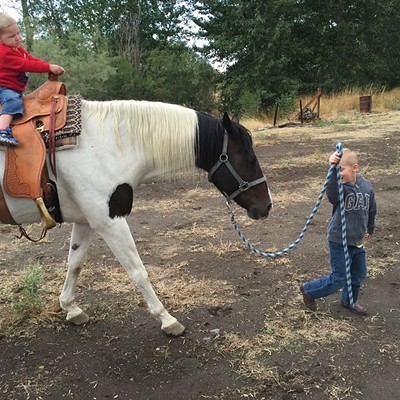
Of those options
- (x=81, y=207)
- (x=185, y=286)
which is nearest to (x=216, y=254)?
(x=185, y=286)

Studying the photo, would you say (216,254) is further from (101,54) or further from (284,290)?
(101,54)

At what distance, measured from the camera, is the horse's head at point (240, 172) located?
119 inches

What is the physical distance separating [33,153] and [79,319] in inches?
59.5

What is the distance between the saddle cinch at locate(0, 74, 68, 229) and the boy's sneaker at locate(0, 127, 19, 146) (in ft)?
0.10

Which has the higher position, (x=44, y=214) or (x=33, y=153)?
(x=33, y=153)

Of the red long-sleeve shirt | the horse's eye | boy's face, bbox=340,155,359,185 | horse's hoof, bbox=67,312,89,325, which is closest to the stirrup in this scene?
the red long-sleeve shirt

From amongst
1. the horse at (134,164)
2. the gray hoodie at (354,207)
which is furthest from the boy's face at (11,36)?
the gray hoodie at (354,207)

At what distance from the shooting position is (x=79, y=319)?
11.1 ft

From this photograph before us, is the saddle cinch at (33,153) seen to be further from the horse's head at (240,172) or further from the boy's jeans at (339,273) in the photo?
the boy's jeans at (339,273)

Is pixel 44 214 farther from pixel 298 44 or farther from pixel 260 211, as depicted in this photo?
pixel 298 44

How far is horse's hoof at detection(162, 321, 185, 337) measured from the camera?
309 cm

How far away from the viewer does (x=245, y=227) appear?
18.0 feet

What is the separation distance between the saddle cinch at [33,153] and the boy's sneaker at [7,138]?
0.03m

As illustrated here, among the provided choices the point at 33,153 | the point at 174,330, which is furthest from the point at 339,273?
the point at 33,153
